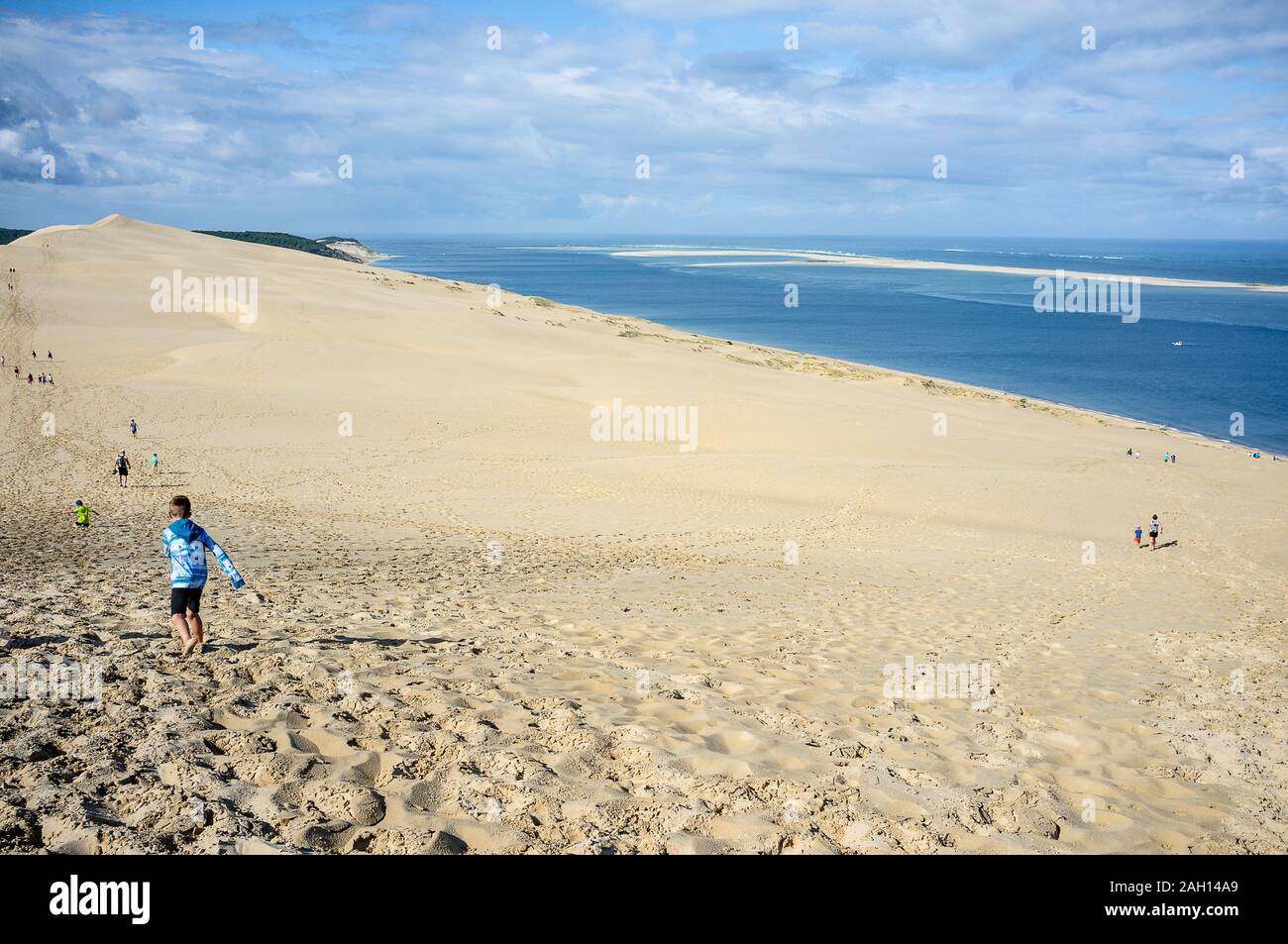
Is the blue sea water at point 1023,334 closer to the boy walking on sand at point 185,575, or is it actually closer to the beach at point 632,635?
the beach at point 632,635

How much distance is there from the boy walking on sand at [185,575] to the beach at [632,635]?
25 cm

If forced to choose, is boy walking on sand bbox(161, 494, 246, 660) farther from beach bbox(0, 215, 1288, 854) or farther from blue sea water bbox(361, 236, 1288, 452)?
blue sea water bbox(361, 236, 1288, 452)

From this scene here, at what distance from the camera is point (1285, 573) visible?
18.9m

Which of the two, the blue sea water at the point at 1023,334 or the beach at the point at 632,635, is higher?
the blue sea water at the point at 1023,334

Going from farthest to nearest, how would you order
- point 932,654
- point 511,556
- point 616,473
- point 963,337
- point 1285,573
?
point 963,337 < point 616,473 < point 1285,573 < point 511,556 < point 932,654

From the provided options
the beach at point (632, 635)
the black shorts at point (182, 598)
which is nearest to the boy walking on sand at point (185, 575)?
the black shorts at point (182, 598)

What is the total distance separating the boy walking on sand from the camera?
7.52 metres

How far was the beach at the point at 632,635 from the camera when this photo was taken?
17.4 ft

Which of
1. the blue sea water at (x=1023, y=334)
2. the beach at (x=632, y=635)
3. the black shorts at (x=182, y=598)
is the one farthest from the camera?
the blue sea water at (x=1023, y=334)
